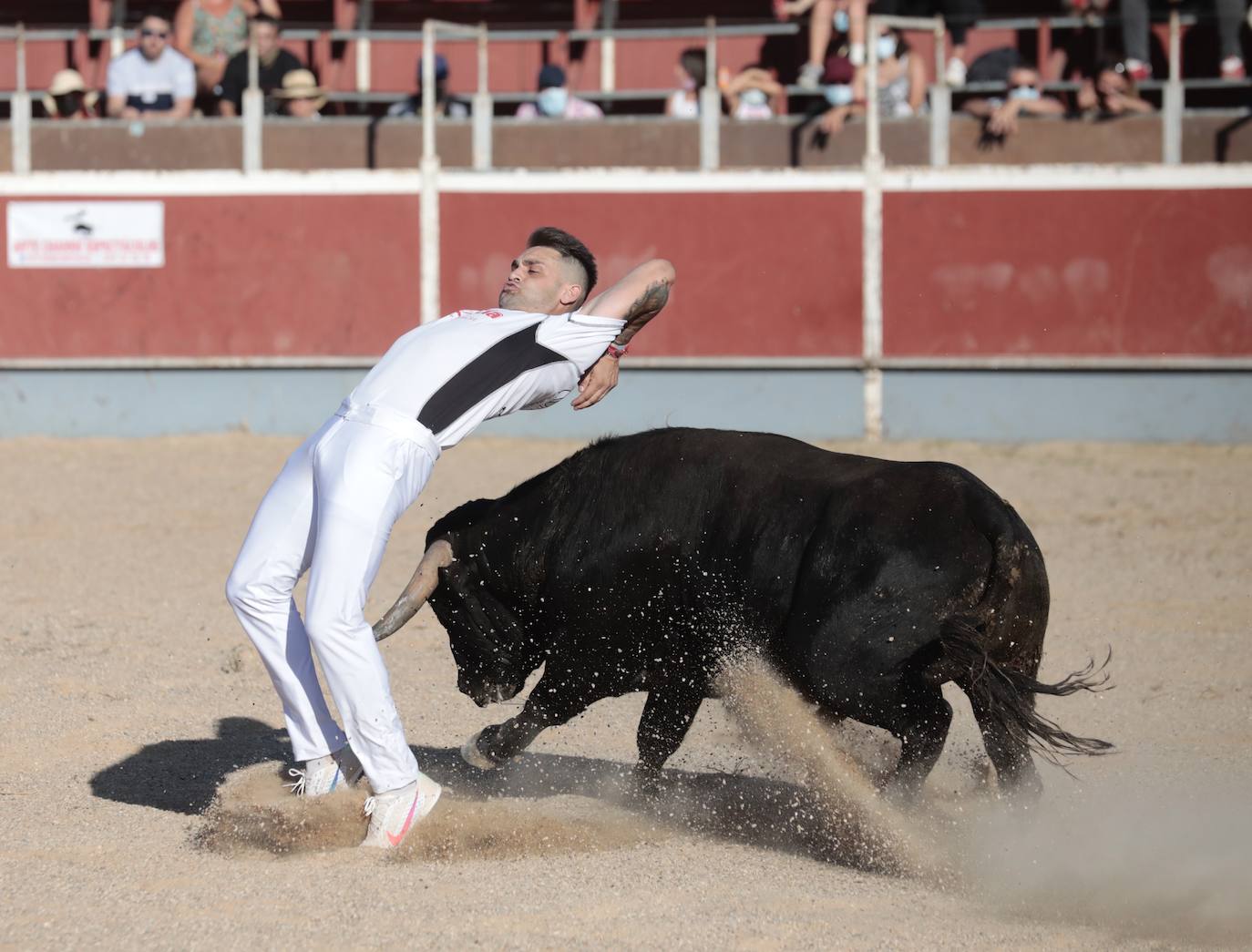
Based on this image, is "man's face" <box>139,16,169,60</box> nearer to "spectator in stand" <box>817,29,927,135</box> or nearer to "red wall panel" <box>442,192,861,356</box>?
"red wall panel" <box>442,192,861,356</box>

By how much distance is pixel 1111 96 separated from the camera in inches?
469

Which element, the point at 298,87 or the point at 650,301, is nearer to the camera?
the point at 650,301

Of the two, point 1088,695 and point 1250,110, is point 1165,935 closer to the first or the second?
point 1088,695

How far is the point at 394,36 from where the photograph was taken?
14211mm

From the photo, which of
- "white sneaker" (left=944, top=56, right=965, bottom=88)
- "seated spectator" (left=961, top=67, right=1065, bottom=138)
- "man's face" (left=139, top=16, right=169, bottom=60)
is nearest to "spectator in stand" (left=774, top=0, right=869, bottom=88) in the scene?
"white sneaker" (left=944, top=56, right=965, bottom=88)

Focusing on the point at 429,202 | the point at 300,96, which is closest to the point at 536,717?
the point at 429,202

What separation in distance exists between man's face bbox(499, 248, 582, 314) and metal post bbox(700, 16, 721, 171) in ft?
27.3

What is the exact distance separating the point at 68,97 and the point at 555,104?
3.80 metres

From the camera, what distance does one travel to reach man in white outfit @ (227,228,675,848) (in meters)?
3.50

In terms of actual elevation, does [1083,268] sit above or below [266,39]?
below

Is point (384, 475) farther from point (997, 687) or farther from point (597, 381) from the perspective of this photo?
point (997, 687)

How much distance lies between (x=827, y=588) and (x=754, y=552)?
0.22m

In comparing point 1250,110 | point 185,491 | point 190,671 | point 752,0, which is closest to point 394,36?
point 752,0

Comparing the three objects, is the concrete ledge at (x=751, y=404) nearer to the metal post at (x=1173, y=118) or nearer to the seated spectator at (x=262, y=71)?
the metal post at (x=1173, y=118)
